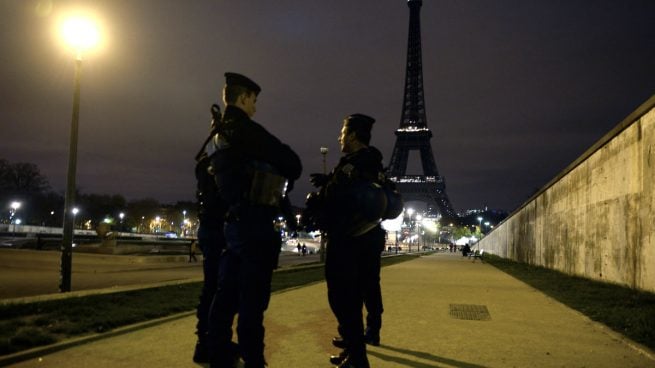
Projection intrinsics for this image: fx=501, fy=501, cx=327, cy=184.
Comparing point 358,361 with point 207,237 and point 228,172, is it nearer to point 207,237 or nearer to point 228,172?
point 207,237

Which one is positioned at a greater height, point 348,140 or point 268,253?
point 348,140

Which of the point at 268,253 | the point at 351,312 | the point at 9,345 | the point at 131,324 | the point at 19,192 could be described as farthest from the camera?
the point at 19,192

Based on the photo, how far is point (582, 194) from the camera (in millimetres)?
13547

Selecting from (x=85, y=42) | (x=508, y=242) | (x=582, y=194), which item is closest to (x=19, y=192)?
(x=508, y=242)

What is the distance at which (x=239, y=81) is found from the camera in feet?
12.1

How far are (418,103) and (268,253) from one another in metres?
115

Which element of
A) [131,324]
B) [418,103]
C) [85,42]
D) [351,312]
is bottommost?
[131,324]

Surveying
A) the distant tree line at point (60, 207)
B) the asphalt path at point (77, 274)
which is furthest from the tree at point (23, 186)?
the asphalt path at point (77, 274)

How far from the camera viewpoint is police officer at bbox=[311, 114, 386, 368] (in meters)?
3.93

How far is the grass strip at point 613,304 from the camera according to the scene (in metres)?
5.76

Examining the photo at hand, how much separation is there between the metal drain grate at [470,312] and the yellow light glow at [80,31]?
9081 millimetres

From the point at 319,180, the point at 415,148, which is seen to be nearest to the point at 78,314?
the point at 319,180

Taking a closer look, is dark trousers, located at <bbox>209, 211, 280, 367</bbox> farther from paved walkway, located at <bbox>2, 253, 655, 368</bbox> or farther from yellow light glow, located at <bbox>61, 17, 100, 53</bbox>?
yellow light glow, located at <bbox>61, 17, 100, 53</bbox>

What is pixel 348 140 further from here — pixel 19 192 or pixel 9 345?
pixel 19 192
